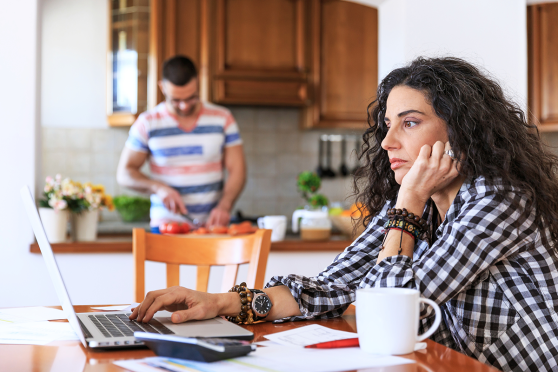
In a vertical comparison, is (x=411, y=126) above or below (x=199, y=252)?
above

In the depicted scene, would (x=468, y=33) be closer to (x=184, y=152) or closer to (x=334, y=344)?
(x=184, y=152)

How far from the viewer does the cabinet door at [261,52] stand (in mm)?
4059

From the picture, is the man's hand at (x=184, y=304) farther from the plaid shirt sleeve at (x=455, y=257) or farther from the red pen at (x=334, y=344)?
the red pen at (x=334, y=344)

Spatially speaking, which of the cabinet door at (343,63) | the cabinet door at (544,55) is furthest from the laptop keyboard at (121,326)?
the cabinet door at (544,55)

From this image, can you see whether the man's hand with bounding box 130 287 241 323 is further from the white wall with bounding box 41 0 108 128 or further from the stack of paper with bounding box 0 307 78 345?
the white wall with bounding box 41 0 108 128

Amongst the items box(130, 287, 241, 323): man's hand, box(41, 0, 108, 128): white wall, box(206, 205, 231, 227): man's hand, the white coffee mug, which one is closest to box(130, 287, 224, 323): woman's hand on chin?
box(130, 287, 241, 323): man's hand

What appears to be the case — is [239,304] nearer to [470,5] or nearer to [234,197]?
[234,197]

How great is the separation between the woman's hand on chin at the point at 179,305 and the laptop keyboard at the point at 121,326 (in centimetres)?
2

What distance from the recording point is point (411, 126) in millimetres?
1223

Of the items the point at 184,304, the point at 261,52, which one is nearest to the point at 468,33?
the point at 261,52

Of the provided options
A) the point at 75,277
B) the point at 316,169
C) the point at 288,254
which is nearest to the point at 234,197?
the point at 288,254

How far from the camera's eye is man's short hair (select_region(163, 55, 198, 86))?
2783 mm

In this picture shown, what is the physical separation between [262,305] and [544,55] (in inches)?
140

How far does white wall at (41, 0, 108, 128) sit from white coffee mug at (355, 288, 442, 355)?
396cm
